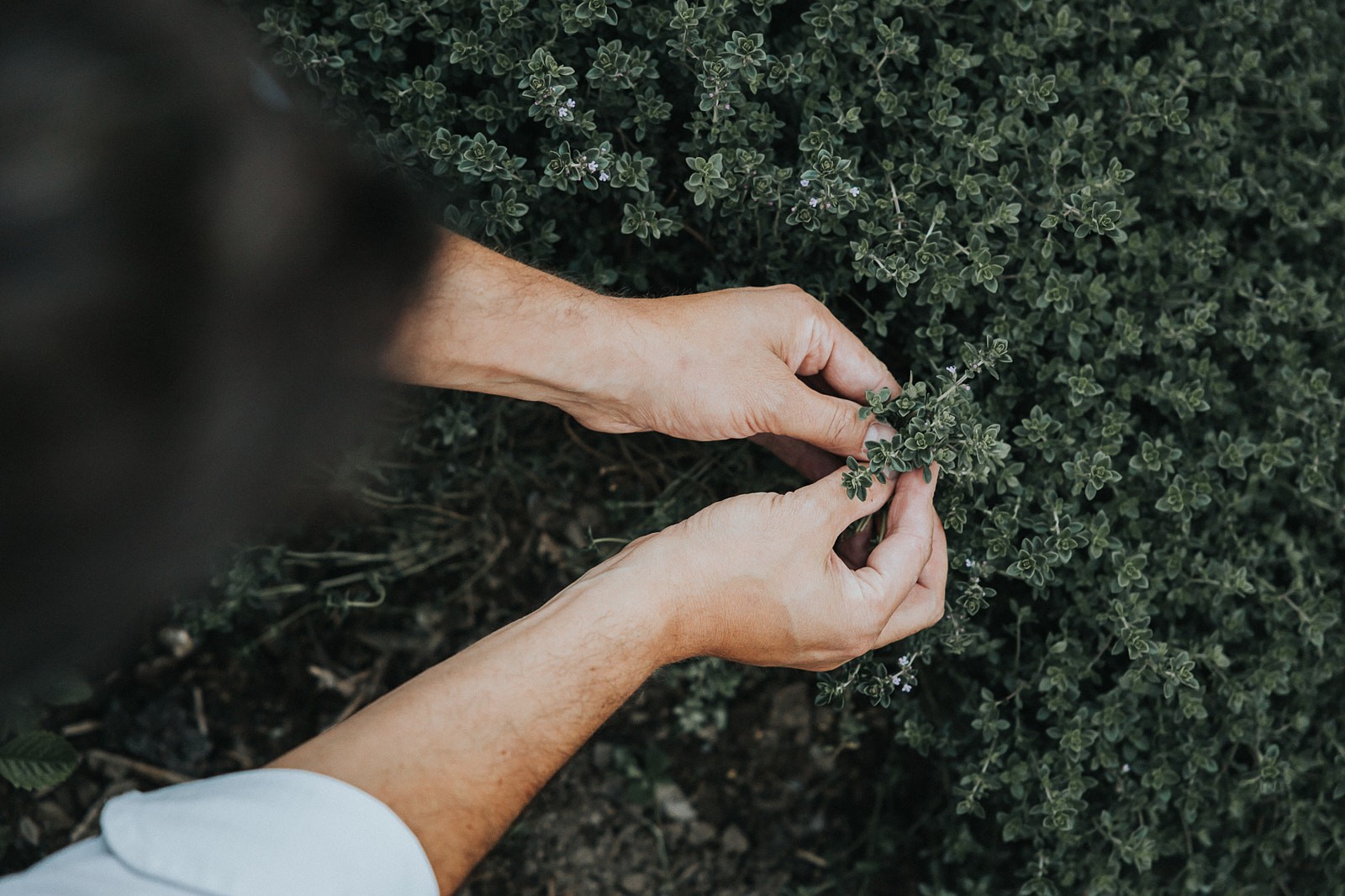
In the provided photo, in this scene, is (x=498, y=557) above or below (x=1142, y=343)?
below

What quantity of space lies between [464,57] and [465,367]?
74 cm

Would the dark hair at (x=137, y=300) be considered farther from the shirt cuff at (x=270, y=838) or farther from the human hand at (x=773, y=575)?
the human hand at (x=773, y=575)

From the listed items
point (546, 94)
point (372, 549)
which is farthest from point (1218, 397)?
point (372, 549)

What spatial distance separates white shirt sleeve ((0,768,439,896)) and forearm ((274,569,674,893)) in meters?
0.10

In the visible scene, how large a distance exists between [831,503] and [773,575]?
0.21m

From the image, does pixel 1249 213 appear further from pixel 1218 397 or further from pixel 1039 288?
pixel 1039 288

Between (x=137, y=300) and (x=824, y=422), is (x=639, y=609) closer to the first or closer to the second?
(x=824, y=422)

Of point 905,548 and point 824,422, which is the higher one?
point 824,422

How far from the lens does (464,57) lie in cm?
228

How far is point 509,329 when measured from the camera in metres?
2.22

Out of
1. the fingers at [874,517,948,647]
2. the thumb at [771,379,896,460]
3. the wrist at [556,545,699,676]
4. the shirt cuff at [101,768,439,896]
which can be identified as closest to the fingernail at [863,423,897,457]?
the thumb at [771,379,896,460]

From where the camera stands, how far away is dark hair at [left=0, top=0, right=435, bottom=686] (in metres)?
1.00

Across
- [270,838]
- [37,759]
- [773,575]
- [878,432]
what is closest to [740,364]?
[878,432]

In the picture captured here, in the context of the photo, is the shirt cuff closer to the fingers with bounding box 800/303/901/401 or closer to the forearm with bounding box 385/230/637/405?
the forearm with bounding box 385/230/637/405
